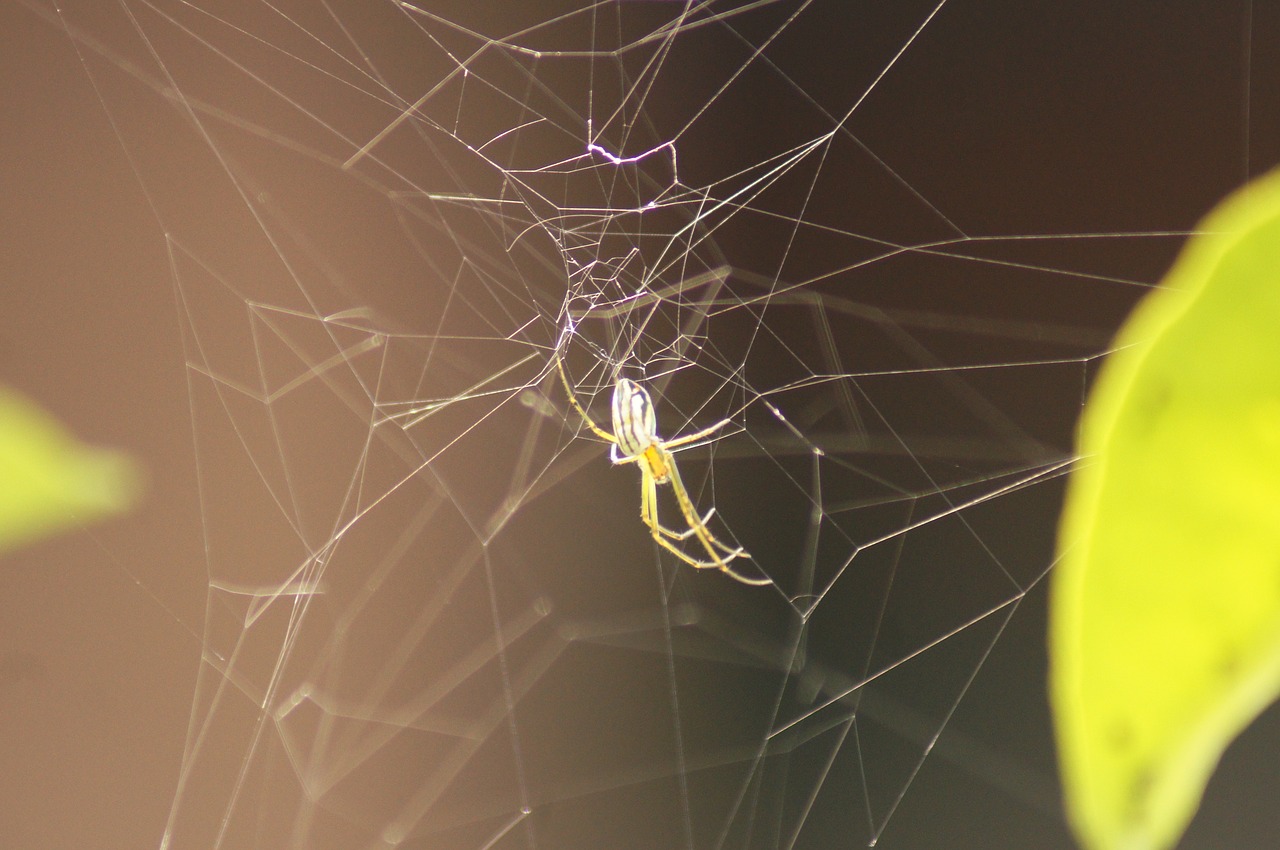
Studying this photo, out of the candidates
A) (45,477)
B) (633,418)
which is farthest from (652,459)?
(45,477)

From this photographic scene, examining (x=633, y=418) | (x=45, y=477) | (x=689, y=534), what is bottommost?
(x=689, y=534)

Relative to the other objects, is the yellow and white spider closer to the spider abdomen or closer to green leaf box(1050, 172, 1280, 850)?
the spider abdomen

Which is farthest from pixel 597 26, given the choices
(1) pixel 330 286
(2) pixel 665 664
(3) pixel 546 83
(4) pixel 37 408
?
(2) pixel 665 664

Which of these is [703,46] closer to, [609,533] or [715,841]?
[609,533]

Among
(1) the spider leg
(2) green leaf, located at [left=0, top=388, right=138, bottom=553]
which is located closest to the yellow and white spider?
(1) the spider leg

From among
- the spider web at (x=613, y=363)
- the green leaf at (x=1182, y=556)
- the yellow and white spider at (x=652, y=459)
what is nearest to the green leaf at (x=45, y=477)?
the spider web at (x=613, y=363)

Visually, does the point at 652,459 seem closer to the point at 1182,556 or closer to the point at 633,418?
the point at 633,418
